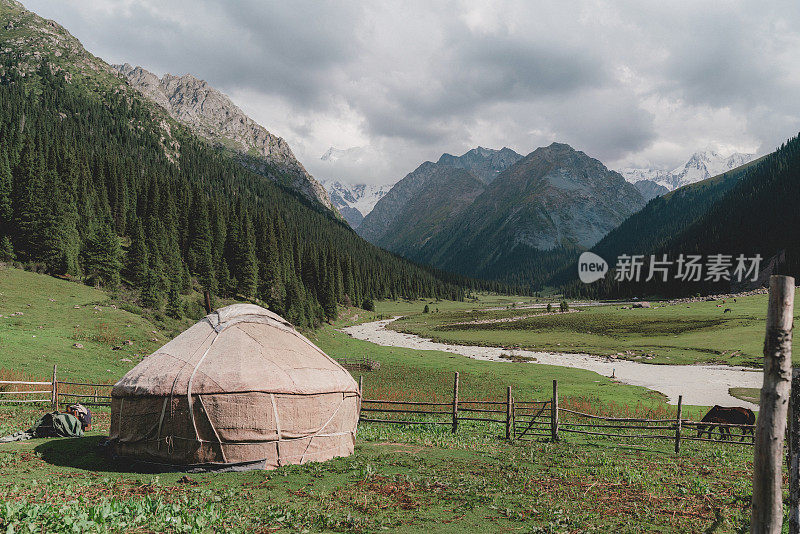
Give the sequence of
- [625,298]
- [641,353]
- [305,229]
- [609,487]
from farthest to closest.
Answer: [305,229]
[625,298]
[641,353]
[609,487]

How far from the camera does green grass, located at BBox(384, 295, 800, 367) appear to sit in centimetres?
5988

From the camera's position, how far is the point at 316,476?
41.4 ft

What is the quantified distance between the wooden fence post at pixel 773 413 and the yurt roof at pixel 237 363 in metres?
11.8

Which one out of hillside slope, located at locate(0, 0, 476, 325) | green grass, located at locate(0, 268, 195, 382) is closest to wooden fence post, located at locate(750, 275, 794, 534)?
green grass, located at locate(0, 268, 195, 382)

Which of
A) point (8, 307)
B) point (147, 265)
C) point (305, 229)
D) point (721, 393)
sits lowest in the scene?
point (721, 393)

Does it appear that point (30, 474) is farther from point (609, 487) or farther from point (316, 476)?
point (609, 487)

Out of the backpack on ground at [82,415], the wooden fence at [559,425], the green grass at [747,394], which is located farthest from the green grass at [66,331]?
the green grass at [747,394]

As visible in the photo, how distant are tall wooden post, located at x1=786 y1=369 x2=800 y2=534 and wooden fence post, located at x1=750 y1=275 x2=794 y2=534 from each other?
0.99m

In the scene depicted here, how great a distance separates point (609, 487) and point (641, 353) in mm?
59775

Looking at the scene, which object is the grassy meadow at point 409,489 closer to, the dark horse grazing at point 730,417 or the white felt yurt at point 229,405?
the white felt yurt at point 229,405

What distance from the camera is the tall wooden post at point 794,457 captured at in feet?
20.6

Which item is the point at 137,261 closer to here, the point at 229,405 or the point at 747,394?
the point at 229,405

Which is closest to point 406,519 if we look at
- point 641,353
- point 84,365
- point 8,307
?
point 84,365

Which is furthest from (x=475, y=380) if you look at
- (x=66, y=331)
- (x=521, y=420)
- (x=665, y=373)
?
(x=66, y=331)
